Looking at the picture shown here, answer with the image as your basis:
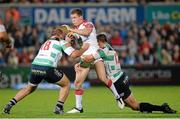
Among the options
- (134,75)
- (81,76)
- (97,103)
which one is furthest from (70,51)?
(134,75)

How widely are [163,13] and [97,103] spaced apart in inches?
494

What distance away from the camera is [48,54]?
1422 centimetres

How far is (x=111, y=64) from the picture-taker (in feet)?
48.3

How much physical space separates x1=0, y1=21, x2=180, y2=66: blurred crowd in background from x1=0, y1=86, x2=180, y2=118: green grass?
1647 mm

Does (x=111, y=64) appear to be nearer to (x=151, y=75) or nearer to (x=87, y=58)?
(x=87, y=58)

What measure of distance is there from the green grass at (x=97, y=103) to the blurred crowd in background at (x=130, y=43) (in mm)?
1647

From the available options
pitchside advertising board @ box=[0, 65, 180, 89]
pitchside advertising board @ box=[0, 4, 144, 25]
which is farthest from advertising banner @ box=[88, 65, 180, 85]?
pitchside advertising board @ box=[0, 4, 144, 25]

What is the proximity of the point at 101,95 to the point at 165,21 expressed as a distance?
9212 mm

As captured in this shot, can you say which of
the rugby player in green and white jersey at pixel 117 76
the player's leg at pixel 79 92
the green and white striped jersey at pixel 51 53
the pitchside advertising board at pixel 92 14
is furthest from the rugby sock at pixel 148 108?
the pitchside advertising board at pixel 92 14

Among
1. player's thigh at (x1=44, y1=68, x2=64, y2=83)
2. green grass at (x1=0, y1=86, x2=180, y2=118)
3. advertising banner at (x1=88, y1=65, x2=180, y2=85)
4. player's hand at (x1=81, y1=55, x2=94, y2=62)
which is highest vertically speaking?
player's hand at (x1=81, y1=55, x2=94, y2=62)

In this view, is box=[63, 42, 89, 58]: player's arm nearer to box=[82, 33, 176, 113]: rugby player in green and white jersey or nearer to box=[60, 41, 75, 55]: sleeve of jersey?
box=[60, 41, 75, 55]: sleeve of jersey

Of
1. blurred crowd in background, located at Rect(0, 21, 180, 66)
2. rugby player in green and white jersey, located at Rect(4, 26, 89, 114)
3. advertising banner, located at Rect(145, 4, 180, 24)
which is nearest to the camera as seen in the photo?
rugby player in green and white jersey, located at Rect(4, 26, 89, 114)

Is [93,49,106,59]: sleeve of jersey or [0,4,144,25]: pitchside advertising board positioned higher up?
[93,49,106,59]: sleeve of jersey

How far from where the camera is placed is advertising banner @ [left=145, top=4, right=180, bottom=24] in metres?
29.8
